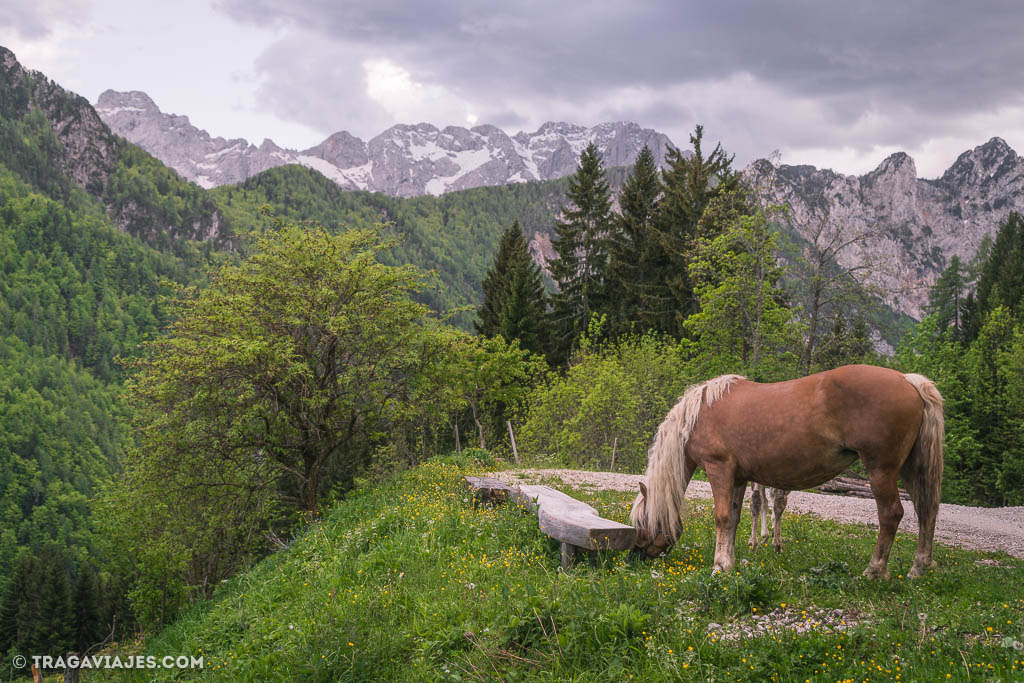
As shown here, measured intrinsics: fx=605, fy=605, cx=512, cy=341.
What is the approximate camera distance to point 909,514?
1338 cm

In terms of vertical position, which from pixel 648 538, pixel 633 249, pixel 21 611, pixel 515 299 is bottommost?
pixel 21 611

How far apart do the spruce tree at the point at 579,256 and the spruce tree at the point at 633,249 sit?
4.20 ft

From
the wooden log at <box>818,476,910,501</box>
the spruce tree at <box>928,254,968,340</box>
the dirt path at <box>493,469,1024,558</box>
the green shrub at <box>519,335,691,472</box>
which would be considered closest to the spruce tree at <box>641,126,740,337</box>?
the green shrub at <box>519,335,691,472</box>

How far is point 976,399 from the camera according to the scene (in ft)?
116

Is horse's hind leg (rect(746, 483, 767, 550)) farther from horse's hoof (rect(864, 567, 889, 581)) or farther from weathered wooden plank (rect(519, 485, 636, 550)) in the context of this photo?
weathered wooden plank (rect(519, 485, 636, 550))

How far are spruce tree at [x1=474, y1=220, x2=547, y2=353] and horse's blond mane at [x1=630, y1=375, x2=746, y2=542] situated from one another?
98.8 feet

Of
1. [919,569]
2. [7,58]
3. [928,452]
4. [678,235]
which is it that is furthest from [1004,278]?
[7,58]

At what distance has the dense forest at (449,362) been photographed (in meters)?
16.3

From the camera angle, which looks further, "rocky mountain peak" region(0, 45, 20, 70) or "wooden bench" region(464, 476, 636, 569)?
"rocky mountain peak" region(0, 45, 20, 70)

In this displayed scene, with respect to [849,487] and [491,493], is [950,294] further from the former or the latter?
[491,493]

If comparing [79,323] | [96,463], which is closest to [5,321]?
[79,323]

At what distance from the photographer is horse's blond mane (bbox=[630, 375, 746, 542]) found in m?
7.07

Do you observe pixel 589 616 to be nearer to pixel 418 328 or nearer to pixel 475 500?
pixel 475 500

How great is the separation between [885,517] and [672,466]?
2194mm
